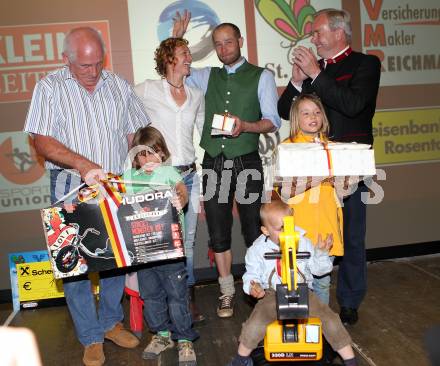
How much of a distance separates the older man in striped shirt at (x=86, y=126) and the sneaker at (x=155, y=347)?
19cm

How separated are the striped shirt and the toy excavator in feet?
4.55

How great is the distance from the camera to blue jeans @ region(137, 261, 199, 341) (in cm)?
323

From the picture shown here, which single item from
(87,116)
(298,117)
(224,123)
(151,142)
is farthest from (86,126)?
(298,117)

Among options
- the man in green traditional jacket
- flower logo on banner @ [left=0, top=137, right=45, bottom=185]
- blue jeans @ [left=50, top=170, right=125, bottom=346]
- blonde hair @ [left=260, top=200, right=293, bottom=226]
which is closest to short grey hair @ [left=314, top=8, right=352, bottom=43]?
the man in green traditional jacket

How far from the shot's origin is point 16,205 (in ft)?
15.2

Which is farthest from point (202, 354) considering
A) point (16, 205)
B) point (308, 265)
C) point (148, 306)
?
point (16, 205)

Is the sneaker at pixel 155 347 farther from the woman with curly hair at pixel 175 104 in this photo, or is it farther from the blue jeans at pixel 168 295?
the woman with curly hair at pixel 175 104

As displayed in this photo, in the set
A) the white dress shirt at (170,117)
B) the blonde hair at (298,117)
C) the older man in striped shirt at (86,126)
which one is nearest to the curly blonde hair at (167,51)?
the white dress shirt at (170,117)

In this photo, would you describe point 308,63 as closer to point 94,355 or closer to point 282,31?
point 282,31

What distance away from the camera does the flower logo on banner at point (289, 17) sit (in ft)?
15.7

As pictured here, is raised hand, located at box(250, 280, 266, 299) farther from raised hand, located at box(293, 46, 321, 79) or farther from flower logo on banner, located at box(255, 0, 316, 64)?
flower logo on banner, located at box(255, 0, 316, 64)

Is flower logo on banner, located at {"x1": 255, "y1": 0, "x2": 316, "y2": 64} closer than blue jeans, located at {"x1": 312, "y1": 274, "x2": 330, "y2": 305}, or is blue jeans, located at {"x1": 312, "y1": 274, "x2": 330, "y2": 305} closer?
blue jeans, located at {"x1": 312, "y1": 274, "x2": 330, "y2": 305}

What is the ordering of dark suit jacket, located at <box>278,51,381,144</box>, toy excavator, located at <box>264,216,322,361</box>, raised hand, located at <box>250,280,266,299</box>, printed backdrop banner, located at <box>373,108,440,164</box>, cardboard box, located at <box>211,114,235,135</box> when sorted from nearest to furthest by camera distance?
1. toy excavator, located at <box>264,216,322,361</box>
2. raised hand, located at <box>250,280,266,299</box>
3. dark suit jacket, located at <box>278,51,381,144</box>
4. cardboard box, located at <box>211,114,235,135</box>
5. printed backdrop banner, located at <box>373,108,440,164</box>

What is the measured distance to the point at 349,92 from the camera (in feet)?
10.7
